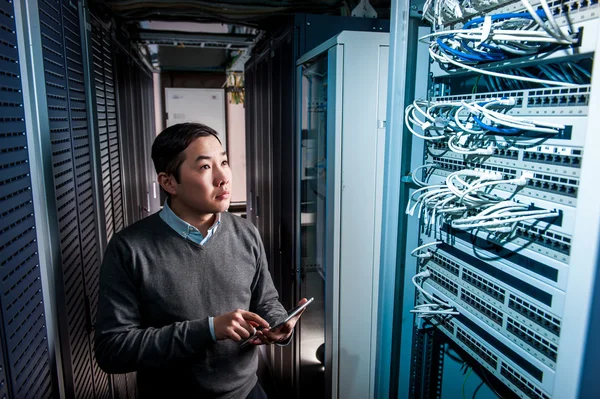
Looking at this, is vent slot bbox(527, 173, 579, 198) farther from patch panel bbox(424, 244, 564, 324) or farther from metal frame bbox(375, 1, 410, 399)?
metal frame bbox(375, 1, 410, 399)

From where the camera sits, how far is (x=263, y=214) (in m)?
3.26

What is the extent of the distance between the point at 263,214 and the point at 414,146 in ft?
6.81

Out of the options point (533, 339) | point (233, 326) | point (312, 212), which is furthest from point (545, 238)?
point (312, 212)

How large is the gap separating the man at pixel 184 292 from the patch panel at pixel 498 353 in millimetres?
510

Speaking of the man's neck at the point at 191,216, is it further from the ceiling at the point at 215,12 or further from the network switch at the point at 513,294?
the ceiling at the point at 215,12

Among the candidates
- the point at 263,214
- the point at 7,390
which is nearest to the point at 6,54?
the point at 7,390

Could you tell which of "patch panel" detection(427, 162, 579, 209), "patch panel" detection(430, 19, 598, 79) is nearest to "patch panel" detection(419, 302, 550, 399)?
"patch panel" detection(427, 162, 579, 209)

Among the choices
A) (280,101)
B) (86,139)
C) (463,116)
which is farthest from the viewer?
(280,101)

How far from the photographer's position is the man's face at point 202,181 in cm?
131

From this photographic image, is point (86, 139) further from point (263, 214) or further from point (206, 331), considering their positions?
Answer: point (263, 214)

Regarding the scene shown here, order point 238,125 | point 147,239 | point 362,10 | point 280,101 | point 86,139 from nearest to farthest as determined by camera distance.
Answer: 1. point 147,239
2. point 86,139
3. point 362,10
4. point 280,101
5. point 238,125

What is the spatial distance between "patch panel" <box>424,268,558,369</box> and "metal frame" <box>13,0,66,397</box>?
3.88 ft

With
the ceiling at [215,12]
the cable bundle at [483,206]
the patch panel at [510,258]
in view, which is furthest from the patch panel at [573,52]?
the ceiling at [215,12]

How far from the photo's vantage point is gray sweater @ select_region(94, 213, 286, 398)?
117 centimetres
